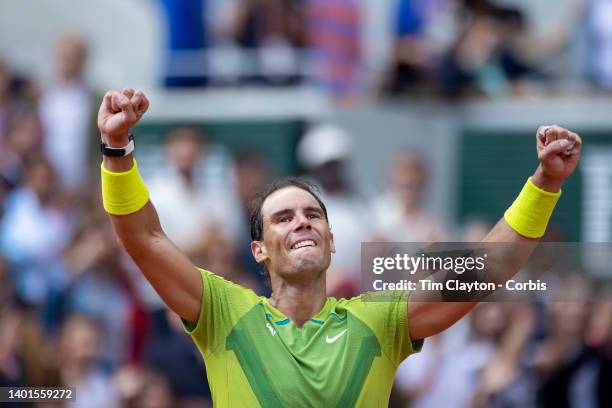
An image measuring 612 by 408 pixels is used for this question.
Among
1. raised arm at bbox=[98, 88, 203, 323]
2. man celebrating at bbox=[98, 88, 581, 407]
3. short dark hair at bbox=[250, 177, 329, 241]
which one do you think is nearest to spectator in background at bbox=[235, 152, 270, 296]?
short dark hair at bbox=[250, 177, 329, 241]

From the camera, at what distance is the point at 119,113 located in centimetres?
512

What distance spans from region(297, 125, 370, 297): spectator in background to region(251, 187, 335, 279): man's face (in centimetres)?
284

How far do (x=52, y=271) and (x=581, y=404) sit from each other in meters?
3.56

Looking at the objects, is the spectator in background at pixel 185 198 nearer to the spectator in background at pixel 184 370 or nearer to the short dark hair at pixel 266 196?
the spectator in background at pixel 184 370

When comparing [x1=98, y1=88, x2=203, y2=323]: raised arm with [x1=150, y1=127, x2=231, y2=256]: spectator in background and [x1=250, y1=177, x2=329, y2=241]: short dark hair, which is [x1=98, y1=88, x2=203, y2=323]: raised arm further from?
[x1=150, y1=127, x2=231, y2=256]: spectator in background

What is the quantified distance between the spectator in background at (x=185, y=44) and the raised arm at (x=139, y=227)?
6550mm

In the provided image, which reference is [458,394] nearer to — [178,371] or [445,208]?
[178,371]

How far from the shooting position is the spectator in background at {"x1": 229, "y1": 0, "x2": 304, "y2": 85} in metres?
11.8

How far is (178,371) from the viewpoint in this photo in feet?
29.2

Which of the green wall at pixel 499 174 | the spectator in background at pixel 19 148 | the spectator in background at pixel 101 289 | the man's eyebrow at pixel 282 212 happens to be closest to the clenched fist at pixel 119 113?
the man's eyebrow at pixel 282 212

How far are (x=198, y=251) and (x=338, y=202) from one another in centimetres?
97

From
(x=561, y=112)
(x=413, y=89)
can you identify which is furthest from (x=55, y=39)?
(x=561, y=112)

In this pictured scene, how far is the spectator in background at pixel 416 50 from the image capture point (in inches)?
456

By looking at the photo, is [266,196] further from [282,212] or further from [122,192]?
[122,192]
